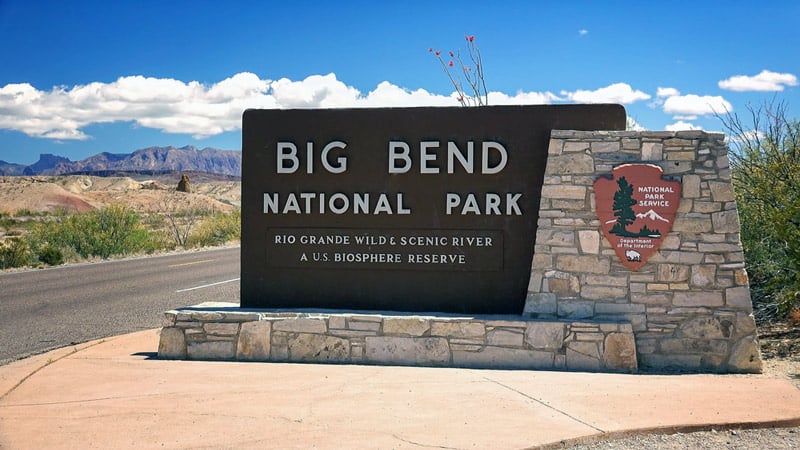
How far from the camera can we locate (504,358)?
8547 millimetres

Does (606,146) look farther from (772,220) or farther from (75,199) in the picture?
(75,199)

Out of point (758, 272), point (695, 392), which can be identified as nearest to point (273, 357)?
point (695, 392)

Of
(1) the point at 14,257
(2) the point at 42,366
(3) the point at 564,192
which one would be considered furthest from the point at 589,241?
(1) the point at 14,257

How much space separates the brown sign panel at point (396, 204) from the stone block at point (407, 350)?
694mm

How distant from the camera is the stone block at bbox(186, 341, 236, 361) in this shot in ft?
29.3

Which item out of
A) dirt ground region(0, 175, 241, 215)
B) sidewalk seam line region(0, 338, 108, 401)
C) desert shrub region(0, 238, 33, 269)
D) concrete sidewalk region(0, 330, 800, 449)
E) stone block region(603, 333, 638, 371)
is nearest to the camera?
concrete sidewalk region(0, 330, 800, 449)

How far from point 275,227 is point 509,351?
3249 millimetres

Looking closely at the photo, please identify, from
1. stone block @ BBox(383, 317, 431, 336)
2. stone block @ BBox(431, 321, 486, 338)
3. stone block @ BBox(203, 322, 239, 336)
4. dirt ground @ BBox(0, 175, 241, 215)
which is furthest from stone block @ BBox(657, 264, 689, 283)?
dirt ground @ BBox(0, 175, 241, 215)

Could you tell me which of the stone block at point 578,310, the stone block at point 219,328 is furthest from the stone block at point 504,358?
the stone block at point 219,328

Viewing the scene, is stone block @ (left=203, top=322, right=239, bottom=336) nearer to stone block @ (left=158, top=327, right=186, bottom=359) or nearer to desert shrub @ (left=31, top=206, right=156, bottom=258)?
stone block @ (left=158, top=327, right=186, bottom=359)

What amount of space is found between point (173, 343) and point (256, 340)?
3.23 ft

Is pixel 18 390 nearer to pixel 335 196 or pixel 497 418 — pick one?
pixel 335 196

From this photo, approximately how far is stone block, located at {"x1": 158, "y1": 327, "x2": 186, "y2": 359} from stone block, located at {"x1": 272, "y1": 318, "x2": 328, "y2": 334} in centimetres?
110

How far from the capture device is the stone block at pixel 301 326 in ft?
28.9
